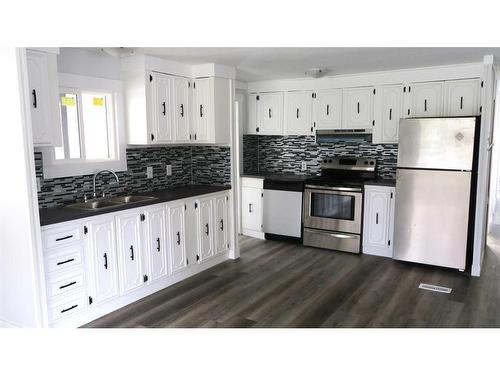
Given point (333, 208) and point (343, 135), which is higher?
point (343, 135)

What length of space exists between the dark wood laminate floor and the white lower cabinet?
18 cm

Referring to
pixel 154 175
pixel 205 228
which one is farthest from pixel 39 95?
pixel 205 228

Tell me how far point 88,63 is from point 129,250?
1765 mm

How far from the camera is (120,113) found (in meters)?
3.99

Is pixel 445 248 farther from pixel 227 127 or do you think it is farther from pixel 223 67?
pixel 223 67

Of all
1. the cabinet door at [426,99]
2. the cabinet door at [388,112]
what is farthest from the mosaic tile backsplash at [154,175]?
the cabinet door at [426,99]

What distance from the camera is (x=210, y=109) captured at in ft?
14.4

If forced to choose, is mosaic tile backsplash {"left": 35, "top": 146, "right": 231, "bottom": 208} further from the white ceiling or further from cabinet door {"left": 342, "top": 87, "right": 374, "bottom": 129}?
cabinet door {"left": 342, "top": 87, "right": 374, "bottom": 129}

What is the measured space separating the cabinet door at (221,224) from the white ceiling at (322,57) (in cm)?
156

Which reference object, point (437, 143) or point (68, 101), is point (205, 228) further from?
point (437, 143)

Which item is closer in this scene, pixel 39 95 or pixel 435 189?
pixel 39 95

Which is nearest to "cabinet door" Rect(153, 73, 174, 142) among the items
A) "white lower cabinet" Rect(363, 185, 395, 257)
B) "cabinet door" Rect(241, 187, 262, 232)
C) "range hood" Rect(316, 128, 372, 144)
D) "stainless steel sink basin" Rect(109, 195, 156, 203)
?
"stainless steel sink basin" Rect(109, 195, 156, 203)

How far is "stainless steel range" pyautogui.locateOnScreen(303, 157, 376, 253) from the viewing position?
4.94m
